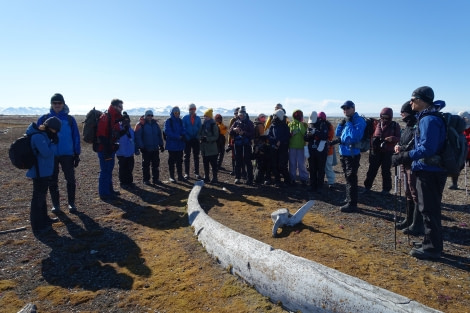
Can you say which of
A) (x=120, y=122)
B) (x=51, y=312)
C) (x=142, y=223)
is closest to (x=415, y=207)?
(x=142, y=223)

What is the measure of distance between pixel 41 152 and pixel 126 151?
3.80 m

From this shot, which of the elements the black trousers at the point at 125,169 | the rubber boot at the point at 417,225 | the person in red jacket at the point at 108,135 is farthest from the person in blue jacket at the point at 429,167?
the black trousers at the point at 125,169

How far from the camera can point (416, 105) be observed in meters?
5.15

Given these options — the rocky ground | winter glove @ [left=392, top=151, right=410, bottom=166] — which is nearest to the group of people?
winter glove @ [left=392, top=151, right=410, bottom=166]

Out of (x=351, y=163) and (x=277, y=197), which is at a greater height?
Result: (x=351, y=163)

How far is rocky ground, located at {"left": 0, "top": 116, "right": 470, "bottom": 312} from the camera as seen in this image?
4184 mm

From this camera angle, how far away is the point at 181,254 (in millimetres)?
5512

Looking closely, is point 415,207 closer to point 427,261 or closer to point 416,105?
point 427,261

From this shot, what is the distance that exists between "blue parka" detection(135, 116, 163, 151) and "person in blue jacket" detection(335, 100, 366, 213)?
616 cm

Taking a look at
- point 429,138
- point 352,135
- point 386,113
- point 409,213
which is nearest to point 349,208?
point 409,213

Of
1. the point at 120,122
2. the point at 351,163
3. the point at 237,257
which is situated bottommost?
the point at 237,257

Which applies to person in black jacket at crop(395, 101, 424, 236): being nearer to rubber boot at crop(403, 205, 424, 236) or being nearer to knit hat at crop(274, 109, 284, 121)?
rubber boot at crop(403, 205, 424, 236)

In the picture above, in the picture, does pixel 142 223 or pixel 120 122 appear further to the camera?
pixel 120 122

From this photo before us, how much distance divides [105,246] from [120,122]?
4461 millimetres
